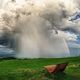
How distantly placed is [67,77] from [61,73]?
1607mm

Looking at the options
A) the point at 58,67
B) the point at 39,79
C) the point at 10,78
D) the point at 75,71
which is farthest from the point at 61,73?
the point at 75,71

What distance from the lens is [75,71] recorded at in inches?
2446

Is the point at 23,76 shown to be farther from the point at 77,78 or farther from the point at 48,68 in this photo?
the point at 77,78

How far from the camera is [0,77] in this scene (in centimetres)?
4716

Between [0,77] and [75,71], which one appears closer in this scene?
[0,77]

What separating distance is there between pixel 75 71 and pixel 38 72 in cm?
1618

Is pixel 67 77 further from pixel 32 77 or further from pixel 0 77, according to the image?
pixel 0 77

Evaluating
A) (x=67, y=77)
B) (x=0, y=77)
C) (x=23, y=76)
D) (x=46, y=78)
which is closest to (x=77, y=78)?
(x=67, y=77)

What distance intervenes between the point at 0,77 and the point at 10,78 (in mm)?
1870

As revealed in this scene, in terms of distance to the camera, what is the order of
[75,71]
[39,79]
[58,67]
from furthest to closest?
[75,71] → [58,67] → [39,79]

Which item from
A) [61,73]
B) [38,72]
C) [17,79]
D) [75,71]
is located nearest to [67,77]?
[61,73]

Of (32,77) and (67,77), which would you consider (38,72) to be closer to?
(32,77)

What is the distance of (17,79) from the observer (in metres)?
46.8

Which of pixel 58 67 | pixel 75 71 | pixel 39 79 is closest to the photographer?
pixel 39 79
